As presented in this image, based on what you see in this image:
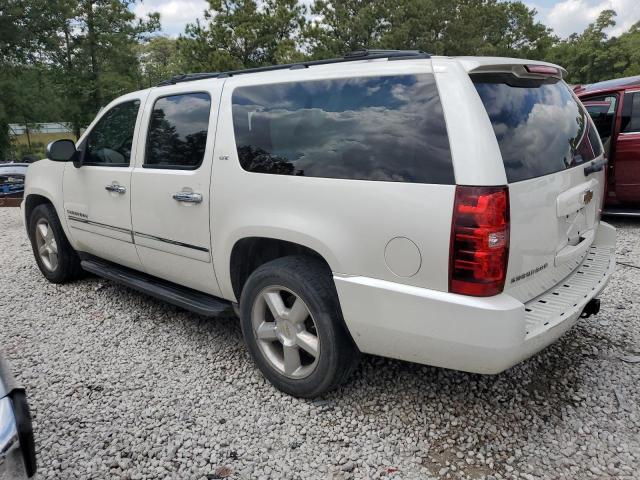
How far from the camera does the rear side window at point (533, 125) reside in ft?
7.29

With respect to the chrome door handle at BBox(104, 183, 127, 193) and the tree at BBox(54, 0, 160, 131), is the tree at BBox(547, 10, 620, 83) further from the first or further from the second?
the chrome door handle at BBox(104, 183, 127, 193)

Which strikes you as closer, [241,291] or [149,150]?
[241,291]

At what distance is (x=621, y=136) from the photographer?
20.6ft

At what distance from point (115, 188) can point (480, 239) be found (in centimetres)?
278

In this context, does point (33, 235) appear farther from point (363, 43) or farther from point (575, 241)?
point (363, 43)

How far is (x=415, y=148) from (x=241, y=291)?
147cm

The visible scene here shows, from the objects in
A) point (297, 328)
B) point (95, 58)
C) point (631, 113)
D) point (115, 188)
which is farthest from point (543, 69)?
point (95, 58)

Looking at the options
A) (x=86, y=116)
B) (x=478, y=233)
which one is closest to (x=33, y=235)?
(x=478, y=233)

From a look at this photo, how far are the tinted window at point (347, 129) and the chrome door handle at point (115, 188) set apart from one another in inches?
48.0

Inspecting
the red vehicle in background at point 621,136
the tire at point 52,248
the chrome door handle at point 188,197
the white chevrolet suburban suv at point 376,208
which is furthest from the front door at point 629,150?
the tire at point 52,248

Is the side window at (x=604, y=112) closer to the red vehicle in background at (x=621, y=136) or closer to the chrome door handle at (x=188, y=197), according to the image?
the red vehicle in background at (x=621, y=136)

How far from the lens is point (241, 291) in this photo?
310 centimetres

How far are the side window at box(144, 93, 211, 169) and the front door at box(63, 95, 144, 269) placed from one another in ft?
0.73

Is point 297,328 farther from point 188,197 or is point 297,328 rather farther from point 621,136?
point 621,136
